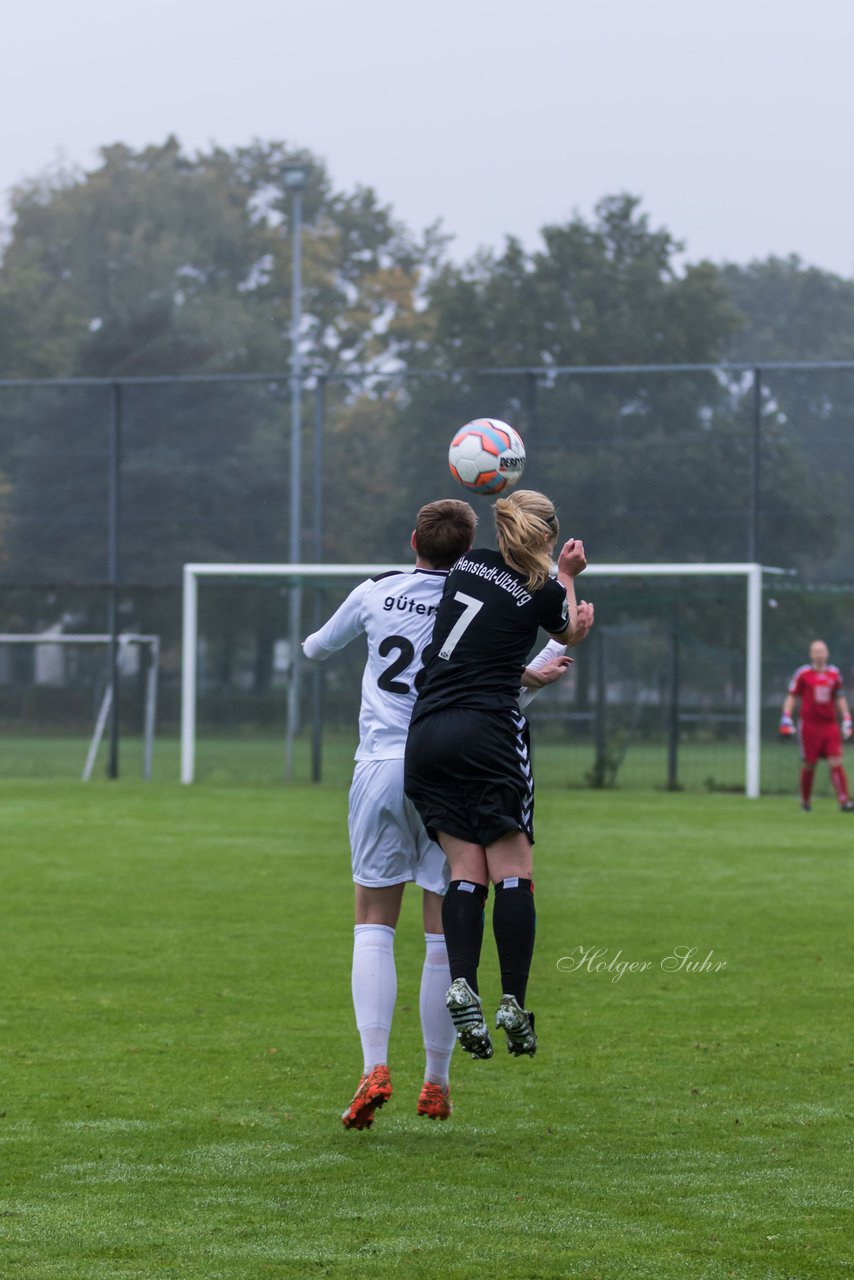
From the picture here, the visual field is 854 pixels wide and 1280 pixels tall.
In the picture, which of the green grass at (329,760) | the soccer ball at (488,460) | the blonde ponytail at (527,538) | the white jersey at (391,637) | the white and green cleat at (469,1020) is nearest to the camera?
the white and green cleat at (469,1020)

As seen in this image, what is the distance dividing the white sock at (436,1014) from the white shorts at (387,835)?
21cm

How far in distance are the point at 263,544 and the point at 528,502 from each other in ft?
62.1

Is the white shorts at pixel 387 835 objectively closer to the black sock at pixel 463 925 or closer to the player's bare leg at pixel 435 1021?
the player's bare leg at pixel 435 1021

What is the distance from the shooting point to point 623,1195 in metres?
4.63

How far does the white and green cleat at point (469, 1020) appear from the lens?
194 inches

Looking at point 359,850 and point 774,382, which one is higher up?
point 774,382

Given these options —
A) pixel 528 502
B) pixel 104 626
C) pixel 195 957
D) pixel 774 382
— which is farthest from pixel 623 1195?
pixel 104 626

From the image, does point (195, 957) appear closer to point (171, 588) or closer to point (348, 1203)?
point (348, 1203)

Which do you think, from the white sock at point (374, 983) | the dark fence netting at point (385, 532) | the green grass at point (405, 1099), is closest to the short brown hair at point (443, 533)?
the white sock at point (374, 983)

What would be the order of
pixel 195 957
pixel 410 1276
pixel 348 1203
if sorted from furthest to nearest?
pixel 195 957 → pixel 348 1203 → pixel 410 1276

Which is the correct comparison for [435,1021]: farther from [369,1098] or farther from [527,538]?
[527,538]

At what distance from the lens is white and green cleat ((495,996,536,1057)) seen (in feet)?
16.2

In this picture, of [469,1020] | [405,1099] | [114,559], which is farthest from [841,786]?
[469,1020]

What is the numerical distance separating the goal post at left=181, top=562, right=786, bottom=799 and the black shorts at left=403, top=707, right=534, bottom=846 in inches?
591
